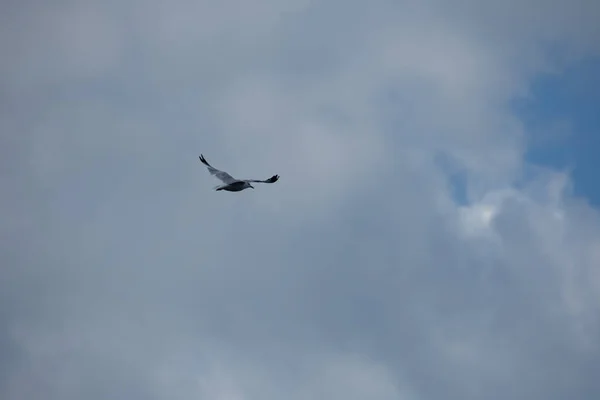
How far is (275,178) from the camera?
314 ft

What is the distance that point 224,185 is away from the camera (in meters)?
93.4

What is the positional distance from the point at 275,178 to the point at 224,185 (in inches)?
245
